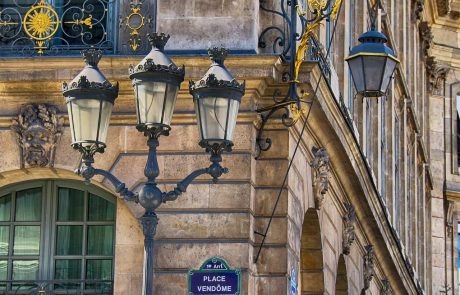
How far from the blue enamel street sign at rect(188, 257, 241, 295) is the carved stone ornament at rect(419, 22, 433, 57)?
85.8 ft

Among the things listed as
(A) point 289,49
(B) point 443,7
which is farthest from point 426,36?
(A) point 289,49

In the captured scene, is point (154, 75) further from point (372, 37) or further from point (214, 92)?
point (372, 37)

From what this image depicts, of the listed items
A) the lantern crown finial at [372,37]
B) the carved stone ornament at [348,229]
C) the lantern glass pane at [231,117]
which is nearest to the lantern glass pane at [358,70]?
the lantern crown finial at [372,37]

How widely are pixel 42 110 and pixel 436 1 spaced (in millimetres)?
28342

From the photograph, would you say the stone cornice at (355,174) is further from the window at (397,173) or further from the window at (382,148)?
the window at (397,173)

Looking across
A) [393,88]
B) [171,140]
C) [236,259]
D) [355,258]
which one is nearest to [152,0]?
[171,140]

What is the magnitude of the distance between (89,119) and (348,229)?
1118cm

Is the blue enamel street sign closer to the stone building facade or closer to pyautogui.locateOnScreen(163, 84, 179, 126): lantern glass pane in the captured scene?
A: the stone building facade

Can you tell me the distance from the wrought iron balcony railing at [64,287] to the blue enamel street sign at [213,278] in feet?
4.36

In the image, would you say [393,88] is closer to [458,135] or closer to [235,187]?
[458,135]

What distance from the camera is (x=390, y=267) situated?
32.5 meters

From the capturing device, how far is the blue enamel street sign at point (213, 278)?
18969 millimetres

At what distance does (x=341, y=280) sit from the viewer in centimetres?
2655

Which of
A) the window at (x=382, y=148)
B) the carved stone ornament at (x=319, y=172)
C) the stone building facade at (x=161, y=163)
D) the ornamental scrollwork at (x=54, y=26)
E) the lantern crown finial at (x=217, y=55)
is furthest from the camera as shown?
the window at (x=382, y=148)
